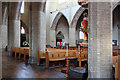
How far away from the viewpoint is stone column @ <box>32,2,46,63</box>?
9.60 metres

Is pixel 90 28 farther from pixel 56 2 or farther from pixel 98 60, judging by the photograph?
pixel 56 2

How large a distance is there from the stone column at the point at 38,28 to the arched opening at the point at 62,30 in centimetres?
1387

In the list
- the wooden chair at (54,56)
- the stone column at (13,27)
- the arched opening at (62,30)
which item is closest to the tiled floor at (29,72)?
the wooden chair at (54,56)

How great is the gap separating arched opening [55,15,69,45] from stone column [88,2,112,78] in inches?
730

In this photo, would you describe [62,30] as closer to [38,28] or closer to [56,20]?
[56,20]

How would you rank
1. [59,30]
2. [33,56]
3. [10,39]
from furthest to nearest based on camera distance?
[59,30] < [10,39] < [33,56]

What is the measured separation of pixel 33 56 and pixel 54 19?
13.7 meters

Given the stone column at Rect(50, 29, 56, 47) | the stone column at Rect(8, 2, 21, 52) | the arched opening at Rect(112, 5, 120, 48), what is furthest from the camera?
the stone column at Rect(50, 29, 56, 47)

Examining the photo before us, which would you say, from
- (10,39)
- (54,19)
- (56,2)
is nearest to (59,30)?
(54,19)

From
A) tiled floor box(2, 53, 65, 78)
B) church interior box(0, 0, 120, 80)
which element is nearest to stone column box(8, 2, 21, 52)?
church interior box(0, 0, 120, 80)

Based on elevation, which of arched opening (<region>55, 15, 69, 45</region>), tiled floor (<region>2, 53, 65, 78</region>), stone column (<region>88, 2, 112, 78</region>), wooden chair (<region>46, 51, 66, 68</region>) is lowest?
tiled floor (<region>2, 53, 65, 78</region>)

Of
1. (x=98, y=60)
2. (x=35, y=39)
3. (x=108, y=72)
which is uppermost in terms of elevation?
(x=35, y=39)

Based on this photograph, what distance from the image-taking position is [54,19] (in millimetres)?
22516

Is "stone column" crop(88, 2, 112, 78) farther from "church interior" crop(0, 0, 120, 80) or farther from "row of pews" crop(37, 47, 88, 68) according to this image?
"row of pews" crop(37, 47, 88, 68)
